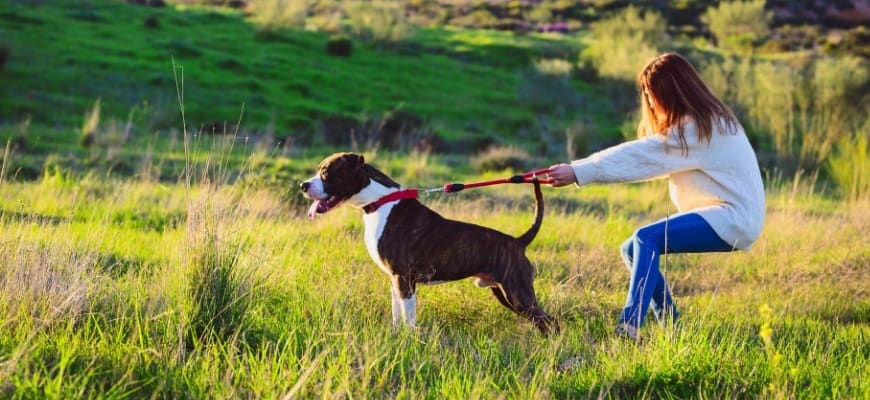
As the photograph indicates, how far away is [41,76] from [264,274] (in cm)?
2239

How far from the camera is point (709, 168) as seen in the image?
18.6ft

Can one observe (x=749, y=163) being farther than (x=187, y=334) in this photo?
Yes

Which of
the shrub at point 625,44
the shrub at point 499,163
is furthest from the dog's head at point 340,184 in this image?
the shrub at point 625,44

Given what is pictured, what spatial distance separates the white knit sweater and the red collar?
3.02ft

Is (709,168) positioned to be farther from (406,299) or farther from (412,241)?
(406,299)

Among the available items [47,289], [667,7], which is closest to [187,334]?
[47,289]

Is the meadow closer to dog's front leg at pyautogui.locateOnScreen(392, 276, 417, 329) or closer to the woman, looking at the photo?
dog's front leg at pyautogui.locateOnScreen(392, 276, 417, 329)

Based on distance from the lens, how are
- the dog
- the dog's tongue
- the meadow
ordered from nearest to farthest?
the meadow < the dog's tongue < the dog

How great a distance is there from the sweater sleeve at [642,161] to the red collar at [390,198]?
0.92 metres

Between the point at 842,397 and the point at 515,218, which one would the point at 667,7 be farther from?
the point at 842,397

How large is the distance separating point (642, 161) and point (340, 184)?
5.47 ft

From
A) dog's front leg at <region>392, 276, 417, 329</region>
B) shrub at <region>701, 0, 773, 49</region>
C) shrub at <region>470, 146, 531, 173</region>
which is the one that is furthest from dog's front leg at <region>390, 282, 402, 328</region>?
shrub at <region>701, 0, 773, 49</region>

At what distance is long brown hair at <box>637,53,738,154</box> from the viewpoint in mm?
5633

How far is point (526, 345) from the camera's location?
5699mm
